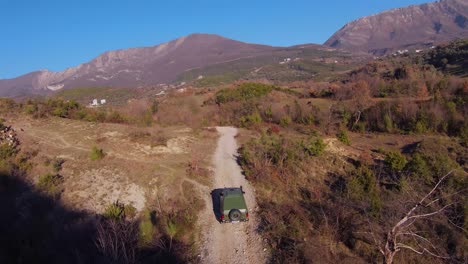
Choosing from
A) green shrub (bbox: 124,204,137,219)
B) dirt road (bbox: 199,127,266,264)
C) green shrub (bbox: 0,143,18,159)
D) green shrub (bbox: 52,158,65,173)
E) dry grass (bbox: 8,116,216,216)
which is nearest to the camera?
dirt road (bbox: 199,127,266,264)

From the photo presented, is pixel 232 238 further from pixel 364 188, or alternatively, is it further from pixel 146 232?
pixel 364 188

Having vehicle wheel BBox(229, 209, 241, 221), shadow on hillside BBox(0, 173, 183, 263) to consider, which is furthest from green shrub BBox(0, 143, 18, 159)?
vehicle wheel BBox(229, 209, 241, 221)

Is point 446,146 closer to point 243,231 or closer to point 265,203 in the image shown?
point 265,203

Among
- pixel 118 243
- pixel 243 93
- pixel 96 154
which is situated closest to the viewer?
pixel 118 243

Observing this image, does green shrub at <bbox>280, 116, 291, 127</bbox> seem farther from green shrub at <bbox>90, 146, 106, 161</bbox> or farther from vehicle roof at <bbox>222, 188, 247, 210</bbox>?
green shrub at <bbox>90, 146, 106, 161</bbox>

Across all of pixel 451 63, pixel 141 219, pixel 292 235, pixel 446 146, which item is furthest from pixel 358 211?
pixel 451 63

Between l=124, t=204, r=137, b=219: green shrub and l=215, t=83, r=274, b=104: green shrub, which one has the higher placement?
l=215, t=83, r=274, b=104: green shrub

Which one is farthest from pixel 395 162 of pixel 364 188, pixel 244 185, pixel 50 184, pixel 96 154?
pixel 50 184
